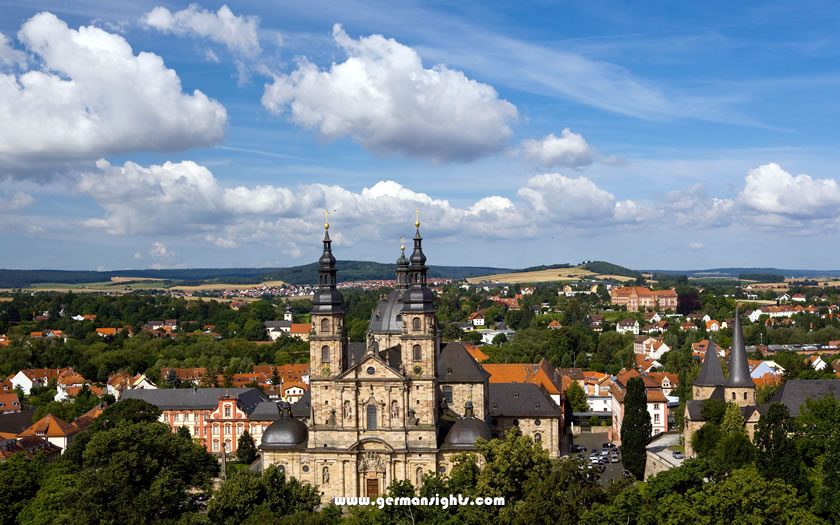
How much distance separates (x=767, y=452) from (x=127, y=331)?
141523mm

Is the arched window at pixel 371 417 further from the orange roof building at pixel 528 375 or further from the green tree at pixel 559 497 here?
the orange roof building at pixel 528 375

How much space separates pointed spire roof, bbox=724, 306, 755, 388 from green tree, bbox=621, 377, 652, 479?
7449 millimetres

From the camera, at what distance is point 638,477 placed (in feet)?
207

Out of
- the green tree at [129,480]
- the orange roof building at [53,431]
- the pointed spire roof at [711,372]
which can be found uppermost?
the pointed spire roof at [711,372]

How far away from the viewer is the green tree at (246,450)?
7319 centimetres

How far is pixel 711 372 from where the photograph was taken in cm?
6881

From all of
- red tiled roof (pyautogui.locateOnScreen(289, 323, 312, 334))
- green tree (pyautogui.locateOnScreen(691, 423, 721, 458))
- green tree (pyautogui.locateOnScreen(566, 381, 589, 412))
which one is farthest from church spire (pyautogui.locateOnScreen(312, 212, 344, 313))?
red tiled roof (pyautogui.locateOnScreen(289, 323, 312, 334))

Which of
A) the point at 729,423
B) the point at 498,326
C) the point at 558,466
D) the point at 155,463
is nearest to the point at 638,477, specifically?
the point at 729,423

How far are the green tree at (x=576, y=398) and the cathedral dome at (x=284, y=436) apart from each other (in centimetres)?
4060

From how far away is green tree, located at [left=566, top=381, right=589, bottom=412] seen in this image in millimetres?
91438

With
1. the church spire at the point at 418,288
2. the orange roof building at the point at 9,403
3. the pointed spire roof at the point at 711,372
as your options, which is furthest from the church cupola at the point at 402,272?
the orange roof building at the point at 9,403

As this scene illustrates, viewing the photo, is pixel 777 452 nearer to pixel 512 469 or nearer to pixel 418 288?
pixel 512 469

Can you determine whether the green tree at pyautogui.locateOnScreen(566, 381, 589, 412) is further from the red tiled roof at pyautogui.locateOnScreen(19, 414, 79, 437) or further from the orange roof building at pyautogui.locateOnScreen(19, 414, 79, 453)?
the red tiled roof at pyautogui.locateOnScreen(19, 414, 79, 437)

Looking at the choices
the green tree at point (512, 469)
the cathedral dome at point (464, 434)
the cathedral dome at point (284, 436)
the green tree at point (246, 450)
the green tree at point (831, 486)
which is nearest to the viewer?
the green tree at point (831, 486)
